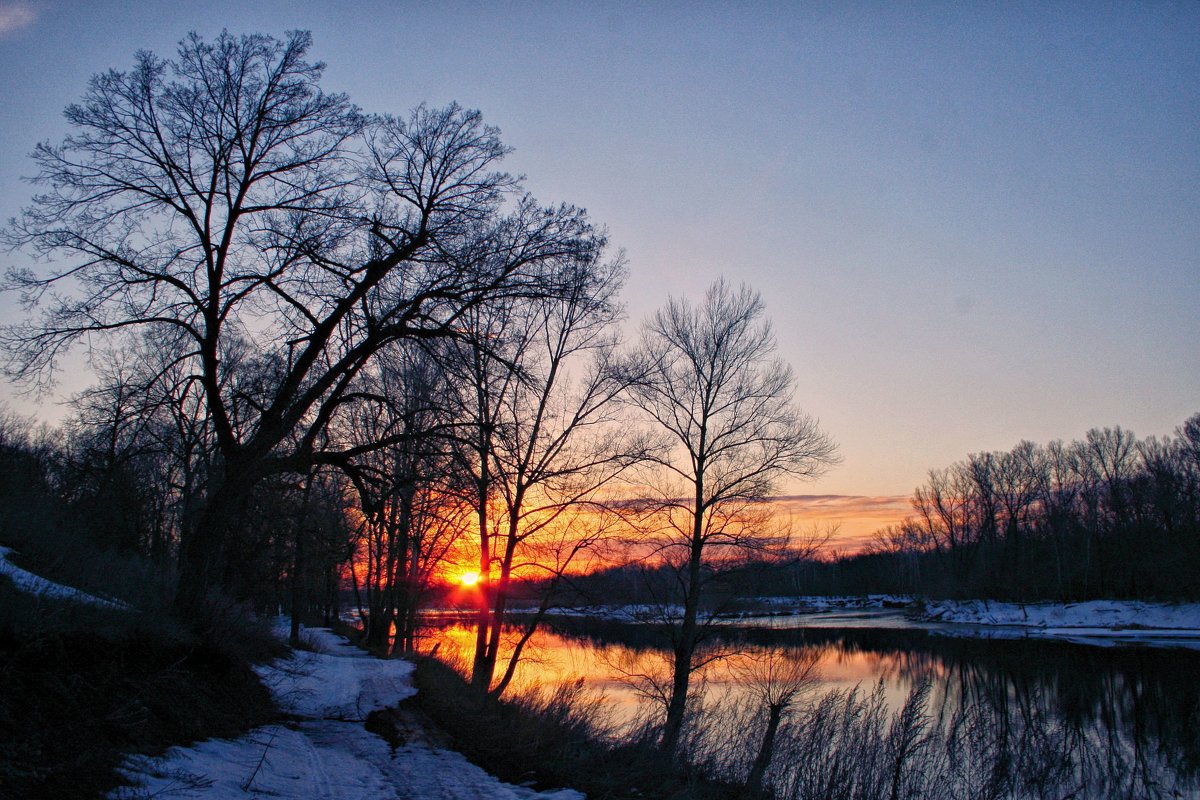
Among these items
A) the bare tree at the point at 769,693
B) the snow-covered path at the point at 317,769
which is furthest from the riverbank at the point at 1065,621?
the snow-covered path at the point at 317,769

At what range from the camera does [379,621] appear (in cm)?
2770

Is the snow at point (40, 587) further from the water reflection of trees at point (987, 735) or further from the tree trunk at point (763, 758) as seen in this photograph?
the tree trunk at point (763, 758)

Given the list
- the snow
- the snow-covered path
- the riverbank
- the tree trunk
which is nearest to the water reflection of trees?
the tree trunk

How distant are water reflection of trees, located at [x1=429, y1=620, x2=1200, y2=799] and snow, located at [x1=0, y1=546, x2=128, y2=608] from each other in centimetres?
781

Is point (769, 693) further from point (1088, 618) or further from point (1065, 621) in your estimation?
point (1065, 621)

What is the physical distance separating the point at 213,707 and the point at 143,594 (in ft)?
14.0

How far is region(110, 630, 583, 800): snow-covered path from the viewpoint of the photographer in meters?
5.72

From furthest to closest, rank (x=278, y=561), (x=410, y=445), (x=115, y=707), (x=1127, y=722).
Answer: (x=278, y=561)
(x=1127, y=722)
(x=410, y=445)
(x=115, y=707)

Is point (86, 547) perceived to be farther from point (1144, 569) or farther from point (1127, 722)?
point (1144, 569)

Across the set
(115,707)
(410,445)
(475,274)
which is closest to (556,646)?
(410,445)

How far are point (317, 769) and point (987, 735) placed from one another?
31.5ft

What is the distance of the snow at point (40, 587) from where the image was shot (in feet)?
26.1

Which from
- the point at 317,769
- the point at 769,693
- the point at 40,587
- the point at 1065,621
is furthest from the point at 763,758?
the point at 1065,621

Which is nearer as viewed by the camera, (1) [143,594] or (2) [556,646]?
(1) [143,594]
